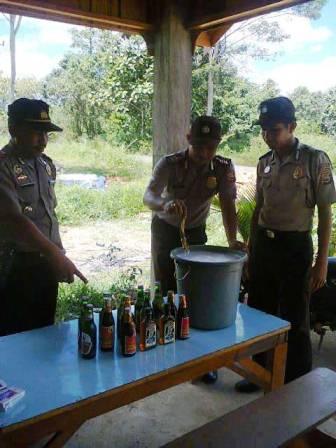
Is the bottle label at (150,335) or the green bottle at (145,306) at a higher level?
the green bottle at (145,306)

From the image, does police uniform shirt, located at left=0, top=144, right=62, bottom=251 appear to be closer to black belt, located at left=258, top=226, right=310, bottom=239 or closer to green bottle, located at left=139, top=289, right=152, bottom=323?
green bottle, located at left=139, top=289, right=152, bottom=323

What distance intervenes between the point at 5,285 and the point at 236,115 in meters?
8.44

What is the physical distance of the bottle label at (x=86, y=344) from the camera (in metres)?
1.81

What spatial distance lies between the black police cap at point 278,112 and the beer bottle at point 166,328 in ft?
4.21

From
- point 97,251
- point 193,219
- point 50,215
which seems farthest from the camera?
point 97,251

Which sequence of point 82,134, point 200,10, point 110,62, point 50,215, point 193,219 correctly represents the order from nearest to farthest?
point 50,215
point 193,219
point 200,10
point 110,62
point 82,134

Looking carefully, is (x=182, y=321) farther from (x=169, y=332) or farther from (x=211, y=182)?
(x=211, y=182)

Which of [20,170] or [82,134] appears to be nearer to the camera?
[20,170]

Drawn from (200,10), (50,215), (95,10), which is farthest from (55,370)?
(200,10)

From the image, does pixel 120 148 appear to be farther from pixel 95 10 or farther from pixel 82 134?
pixel 95 10

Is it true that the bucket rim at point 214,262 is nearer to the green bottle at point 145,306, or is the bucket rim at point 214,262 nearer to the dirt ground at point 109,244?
the green bottle at point 145,306

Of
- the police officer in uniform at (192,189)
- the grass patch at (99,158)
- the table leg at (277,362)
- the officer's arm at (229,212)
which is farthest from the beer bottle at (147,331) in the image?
the grass patch at (99,158)

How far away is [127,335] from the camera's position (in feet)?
6.05

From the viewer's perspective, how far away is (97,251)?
20.2 ft
